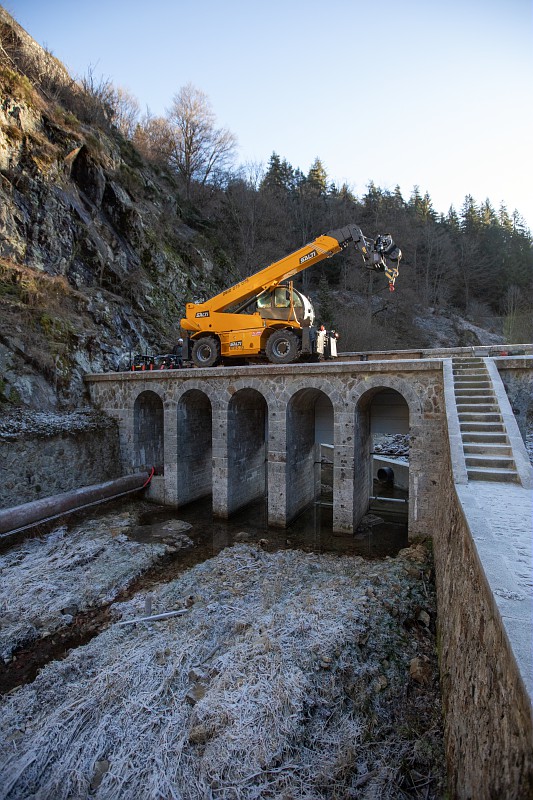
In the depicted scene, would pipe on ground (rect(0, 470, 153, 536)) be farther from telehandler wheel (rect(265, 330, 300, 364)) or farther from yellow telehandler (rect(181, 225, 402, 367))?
telehandler wheel (rect(265, 330, 300, 364))

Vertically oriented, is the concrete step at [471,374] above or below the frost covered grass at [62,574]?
above

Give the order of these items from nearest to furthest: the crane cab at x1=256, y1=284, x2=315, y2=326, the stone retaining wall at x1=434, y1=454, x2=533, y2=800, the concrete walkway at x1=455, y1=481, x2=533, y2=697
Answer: the stone retaining wall at x1=434, y1=454, x2=533, y2=800 < the concrete walkway at x1=455, y1=481, x2=533, y2=697 < the crane cab at x1=256, y1=284, x2=315, y2=326

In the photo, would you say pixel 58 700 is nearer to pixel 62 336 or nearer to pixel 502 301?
pixel 62 336

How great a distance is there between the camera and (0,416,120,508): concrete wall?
11188 millimetres

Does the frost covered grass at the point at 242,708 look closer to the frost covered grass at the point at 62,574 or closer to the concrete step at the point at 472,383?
the frost covered grass at the point at 62,574

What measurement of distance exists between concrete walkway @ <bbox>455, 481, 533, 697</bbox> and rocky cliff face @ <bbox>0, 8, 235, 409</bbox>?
519 inches

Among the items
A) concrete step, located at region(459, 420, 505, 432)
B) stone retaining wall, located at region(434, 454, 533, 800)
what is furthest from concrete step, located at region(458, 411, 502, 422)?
stone retaining wall, located at region(434, 454, 533, 800)

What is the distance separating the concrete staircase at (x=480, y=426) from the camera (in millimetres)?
6091

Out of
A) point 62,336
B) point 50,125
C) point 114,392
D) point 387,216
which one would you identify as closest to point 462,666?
point 114,392

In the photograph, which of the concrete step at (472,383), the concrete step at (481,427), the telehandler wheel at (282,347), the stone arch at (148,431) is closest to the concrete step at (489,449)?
the concrete step at (481,427)

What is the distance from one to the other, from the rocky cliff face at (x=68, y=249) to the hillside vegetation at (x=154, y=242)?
0.23ft

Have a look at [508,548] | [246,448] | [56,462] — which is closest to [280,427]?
[246,448]

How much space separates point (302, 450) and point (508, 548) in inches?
383

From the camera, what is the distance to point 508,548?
3.50 m
